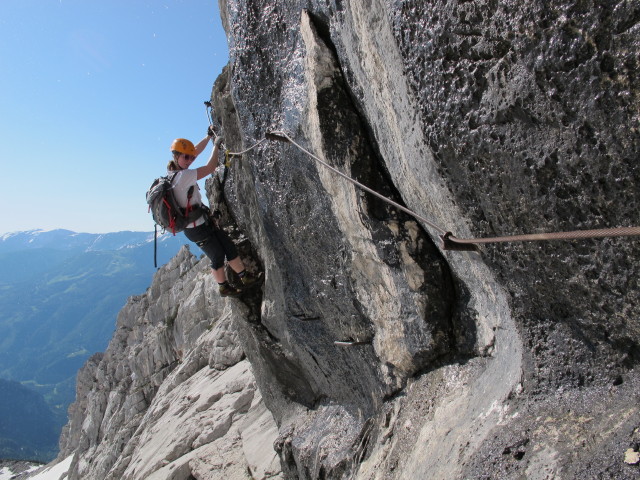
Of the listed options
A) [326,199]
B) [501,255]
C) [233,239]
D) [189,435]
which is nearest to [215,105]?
[233,239]

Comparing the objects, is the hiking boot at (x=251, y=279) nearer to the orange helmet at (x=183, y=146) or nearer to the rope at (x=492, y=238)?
the orange helmet at (x=183, y=146)

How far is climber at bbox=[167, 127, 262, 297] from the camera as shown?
25.3 feet

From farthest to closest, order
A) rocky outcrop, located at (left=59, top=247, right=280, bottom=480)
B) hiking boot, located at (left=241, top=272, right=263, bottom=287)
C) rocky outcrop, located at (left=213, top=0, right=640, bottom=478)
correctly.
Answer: rocky outcrop, located at (left=59, top=247, right=280, bottom=480)
hiking boot, located at (left=241, top=272, right=263, bottom=287)
rocky outcrop, located at (left=213, top=0, right=640, bottom=478)

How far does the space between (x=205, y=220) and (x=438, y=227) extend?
5427 mm

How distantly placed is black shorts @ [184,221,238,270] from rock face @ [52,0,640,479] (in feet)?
1.75

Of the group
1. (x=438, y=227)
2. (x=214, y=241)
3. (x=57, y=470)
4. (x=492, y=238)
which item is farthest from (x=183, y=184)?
(x=57, y=470)

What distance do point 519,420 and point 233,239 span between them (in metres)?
6.55

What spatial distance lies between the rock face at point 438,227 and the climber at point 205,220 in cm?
44

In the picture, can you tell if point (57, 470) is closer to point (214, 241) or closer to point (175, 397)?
point (175, 397)

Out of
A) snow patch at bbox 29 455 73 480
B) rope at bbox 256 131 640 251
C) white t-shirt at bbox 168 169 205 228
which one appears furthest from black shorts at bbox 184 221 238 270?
snow patch at bbox 29 455 73 480

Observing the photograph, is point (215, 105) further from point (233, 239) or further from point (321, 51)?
point (321, 51)

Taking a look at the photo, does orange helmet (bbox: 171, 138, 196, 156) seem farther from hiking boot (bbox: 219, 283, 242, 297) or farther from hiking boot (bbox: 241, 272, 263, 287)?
hiking boot (bbox: 219, 283, 242, 297)

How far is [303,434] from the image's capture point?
8.23 m

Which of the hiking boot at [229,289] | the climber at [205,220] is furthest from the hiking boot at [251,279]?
the hiking boot at [229,289]
